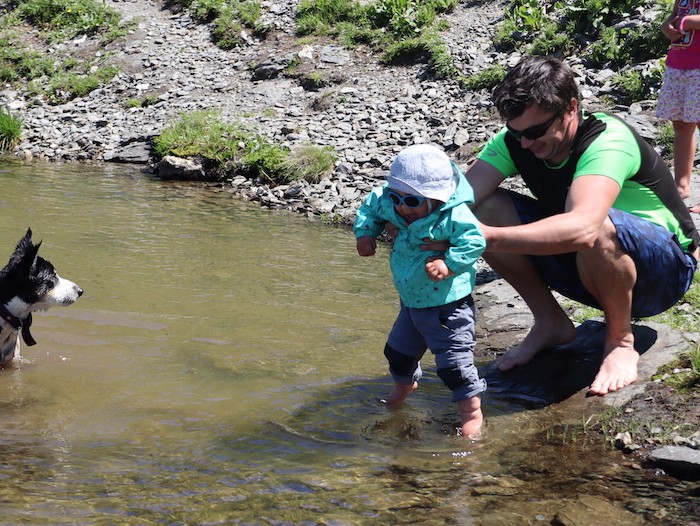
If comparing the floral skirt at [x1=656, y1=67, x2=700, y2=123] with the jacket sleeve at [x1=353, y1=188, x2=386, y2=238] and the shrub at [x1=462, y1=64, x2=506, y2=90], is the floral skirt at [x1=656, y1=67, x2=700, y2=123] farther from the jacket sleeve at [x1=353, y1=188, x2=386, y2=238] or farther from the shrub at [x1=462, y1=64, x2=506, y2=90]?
the shrub at [x1=462, y1=64, x2=506, y2=90]

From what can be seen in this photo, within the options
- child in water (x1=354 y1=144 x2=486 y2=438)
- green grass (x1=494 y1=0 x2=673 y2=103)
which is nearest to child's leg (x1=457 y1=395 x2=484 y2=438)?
child in water (x1=354 y1=144 x2=486 y2=438)

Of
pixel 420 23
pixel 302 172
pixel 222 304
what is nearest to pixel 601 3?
pixel 420 23

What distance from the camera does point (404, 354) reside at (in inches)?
173

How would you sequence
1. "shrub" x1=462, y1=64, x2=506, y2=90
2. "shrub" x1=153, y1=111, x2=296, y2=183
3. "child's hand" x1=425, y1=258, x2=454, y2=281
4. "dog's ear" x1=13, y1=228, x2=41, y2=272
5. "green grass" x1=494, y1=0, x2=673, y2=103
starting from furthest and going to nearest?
"shrub" x1=462, y1=64, x2=506, y2=90 → "shrub" x1=153, y1=111, x2=296, y2=183 → "green grass" x1=494, y1=0, x2=673, y2=103 → "dog's ear" x1=13, y1=228, x2=41, y2=272 → "child's hand" x1=425, y1=258, x2=454, y2=281

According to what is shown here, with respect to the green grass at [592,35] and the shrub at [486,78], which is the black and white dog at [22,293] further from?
the shrub at [486,78]

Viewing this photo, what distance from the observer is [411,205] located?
13.2ft

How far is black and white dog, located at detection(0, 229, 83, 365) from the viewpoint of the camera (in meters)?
→ 5.41

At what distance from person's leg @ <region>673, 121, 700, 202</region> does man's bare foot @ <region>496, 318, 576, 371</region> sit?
7.19 feet

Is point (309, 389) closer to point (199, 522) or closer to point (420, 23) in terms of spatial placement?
point (199, 522)

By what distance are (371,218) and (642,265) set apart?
4.92 feet

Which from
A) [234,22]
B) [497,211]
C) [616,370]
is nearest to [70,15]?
[234,22]

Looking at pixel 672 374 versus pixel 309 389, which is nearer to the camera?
pixel 672 374

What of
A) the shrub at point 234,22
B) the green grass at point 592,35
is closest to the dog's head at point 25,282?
the green grass at point 592,35

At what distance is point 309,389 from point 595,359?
5.67ft
